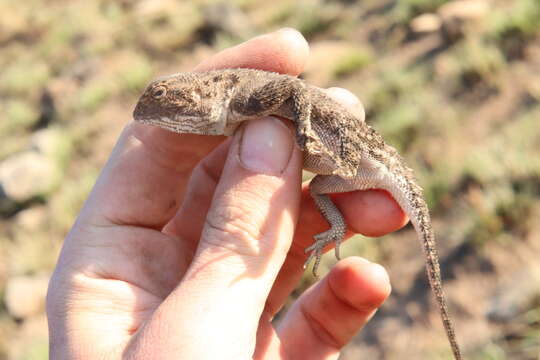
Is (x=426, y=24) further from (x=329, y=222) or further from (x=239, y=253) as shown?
(x=239, y=253)

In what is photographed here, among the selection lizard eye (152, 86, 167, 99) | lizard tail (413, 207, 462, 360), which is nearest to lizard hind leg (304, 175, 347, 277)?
lizard tail (413, 207, 462, 360)

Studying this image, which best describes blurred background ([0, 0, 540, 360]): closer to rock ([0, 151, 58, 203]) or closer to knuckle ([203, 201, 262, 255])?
rock ([0, 151, 58, 203])

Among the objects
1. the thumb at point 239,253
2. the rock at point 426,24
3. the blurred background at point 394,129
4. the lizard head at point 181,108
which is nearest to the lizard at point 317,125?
the lizard head at point 181,108

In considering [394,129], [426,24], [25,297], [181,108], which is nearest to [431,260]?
[181,108]

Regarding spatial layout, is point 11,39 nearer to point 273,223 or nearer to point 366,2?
point 366,2

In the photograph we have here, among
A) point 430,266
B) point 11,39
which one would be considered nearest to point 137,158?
point 430,266
